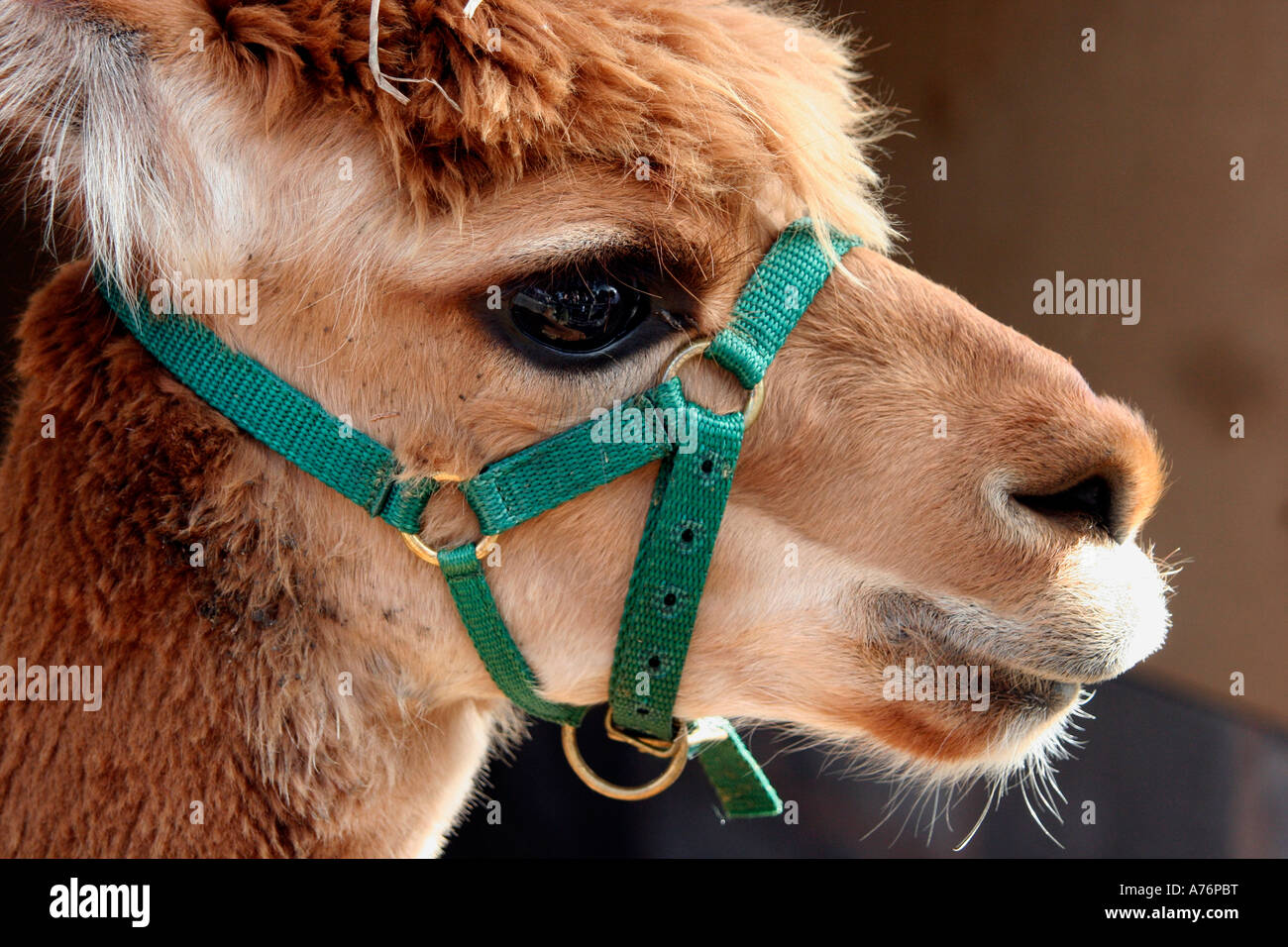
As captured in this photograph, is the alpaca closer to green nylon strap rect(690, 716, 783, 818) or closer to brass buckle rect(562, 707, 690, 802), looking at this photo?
brass buckle rect(562, 707, 690, 802)

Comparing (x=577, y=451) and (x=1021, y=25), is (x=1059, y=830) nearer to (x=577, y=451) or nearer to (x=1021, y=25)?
(x=1021, y=25)

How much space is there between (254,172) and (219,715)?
2.54ft

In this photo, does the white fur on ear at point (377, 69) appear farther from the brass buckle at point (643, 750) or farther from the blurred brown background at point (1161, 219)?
the blurred brown background at point (1161, 219)

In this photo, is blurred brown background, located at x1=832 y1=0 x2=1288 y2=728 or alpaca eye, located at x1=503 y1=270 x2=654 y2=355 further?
blurred brown background, located at x1=832 y1=0 x2=1288 y2=728

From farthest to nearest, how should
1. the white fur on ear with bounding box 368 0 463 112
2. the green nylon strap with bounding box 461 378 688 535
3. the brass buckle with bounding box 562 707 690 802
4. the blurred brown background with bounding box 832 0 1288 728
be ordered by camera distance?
the blurred brown background with bounding box 832 0 1288 728 < the brass buckle with bounding box 562 707 690 802 < the green nylon strap with bounding box 461 378 688 535 < the white fur on ear with bounding box 368 0 463 112

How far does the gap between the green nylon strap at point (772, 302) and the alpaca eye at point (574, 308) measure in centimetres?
15

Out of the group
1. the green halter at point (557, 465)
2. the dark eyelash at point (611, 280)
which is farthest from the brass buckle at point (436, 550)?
the dark eyelash at point (611, 280)

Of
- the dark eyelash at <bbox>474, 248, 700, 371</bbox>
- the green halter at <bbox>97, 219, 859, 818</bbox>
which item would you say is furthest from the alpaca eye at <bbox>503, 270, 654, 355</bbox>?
the green halter at <bbox>97, 219, 859, 818</bbox>

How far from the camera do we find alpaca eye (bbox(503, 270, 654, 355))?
1.45 metres

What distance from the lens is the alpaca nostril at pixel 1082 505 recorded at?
1.52 m

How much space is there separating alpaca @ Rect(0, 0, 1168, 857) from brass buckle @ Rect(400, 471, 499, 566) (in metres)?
0.01

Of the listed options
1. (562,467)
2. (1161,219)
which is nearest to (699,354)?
(562,467)

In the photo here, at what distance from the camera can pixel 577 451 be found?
1.48 metres

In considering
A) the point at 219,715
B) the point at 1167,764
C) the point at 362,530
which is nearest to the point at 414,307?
the point at 362,530
